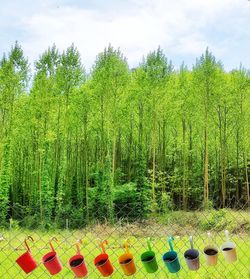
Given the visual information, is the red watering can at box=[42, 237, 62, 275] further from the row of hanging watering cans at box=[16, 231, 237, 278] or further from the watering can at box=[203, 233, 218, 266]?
the watering can at box=[203, 233, 218, 266]

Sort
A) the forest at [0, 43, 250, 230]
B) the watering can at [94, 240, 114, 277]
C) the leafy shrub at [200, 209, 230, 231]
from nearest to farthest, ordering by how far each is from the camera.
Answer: the watering can at [94, 240, 114, 277] < the leafy shrub at [200, 209, 230, 231] < the forest at [0, 43, 250, 230]

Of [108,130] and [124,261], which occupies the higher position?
[108,130]

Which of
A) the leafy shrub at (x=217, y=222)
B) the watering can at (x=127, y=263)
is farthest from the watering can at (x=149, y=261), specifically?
the leafy shrub at (x=217, y=222)

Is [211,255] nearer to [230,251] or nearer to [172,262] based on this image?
[230,251]

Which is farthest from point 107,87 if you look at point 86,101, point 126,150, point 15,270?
point 15,270

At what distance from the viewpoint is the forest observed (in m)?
21.3

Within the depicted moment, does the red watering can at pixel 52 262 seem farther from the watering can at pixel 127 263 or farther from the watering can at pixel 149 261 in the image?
the watering can at pixel 149 261

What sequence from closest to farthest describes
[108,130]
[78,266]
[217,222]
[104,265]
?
[78,266], [104,265], [217,222], [108,130]

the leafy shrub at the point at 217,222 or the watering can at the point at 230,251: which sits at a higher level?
the watering can at the point at 230,251

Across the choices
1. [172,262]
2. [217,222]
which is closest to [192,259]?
[172,262]

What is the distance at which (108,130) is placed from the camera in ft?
72.6

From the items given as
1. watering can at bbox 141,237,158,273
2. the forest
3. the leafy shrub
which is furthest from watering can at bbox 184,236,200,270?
the forest

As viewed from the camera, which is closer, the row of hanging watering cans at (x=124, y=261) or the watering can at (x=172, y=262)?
the row of hanging watering cans at (x=124, y=261)

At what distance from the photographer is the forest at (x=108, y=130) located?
21.3 metres
